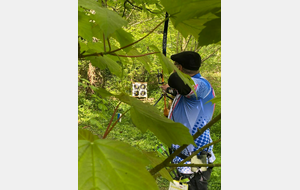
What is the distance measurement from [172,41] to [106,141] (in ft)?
1.48

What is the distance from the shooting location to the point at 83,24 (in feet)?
0.72

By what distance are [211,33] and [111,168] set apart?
0.15 metres

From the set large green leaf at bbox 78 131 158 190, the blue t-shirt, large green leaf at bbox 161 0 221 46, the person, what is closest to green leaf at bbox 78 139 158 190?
large green leaf at bbox 78 131 158 190

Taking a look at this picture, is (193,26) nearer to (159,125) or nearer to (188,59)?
(159,125)

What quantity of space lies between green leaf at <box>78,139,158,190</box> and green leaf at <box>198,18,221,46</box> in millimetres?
125

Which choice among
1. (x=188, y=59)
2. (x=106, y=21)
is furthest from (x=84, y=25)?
(x=188, y=59)

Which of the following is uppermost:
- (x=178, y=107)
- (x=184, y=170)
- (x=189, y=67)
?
(x=189, y=67)

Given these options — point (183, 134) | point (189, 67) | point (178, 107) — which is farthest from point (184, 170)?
point (183, 134)

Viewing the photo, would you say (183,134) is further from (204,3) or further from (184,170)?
(184,170)

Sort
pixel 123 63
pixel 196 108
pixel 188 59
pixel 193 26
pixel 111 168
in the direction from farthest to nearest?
pixel 196 108
pixel 188 59
pixel 123 63
pixel 193 26
pixel 111 168

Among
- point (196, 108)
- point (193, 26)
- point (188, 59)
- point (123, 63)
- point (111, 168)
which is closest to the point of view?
point (111, 168)

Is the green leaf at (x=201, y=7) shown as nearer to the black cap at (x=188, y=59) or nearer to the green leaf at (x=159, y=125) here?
the green leaf at (x=159, y=125)

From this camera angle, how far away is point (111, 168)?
0.43 ft

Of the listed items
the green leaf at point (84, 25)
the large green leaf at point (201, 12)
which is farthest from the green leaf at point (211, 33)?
the green leaf at point (84, 25)
